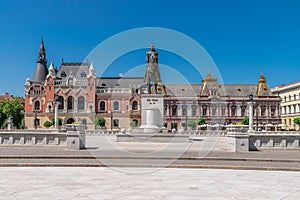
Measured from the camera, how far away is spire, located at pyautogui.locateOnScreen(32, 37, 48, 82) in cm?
9407

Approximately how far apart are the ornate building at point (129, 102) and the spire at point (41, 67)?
2.32 m

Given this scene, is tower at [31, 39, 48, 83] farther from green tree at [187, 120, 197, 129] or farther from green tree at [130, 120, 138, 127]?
green tree at [187, 120, 197, 129]

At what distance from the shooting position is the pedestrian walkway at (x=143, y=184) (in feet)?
27.1

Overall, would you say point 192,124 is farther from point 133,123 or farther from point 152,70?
point 152,70

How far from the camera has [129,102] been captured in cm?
8662

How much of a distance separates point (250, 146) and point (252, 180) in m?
9.98

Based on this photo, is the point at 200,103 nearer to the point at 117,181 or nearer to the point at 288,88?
the point at 288,88

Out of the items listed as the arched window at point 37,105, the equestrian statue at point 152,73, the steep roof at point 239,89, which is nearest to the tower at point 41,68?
the arched window at point 37,105

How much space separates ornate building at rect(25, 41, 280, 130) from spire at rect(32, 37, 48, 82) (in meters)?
2.32

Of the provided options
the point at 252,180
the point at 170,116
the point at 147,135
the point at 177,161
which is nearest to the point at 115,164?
the point at 177,161

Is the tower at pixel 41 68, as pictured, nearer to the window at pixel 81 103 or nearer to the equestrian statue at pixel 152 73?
the window at pixel 81 103

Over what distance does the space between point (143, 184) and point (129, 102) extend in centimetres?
7705

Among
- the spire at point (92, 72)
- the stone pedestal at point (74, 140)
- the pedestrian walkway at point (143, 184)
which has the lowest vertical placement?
the pedestrian walkway at point (143, 184)

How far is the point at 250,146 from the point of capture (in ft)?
66.6
